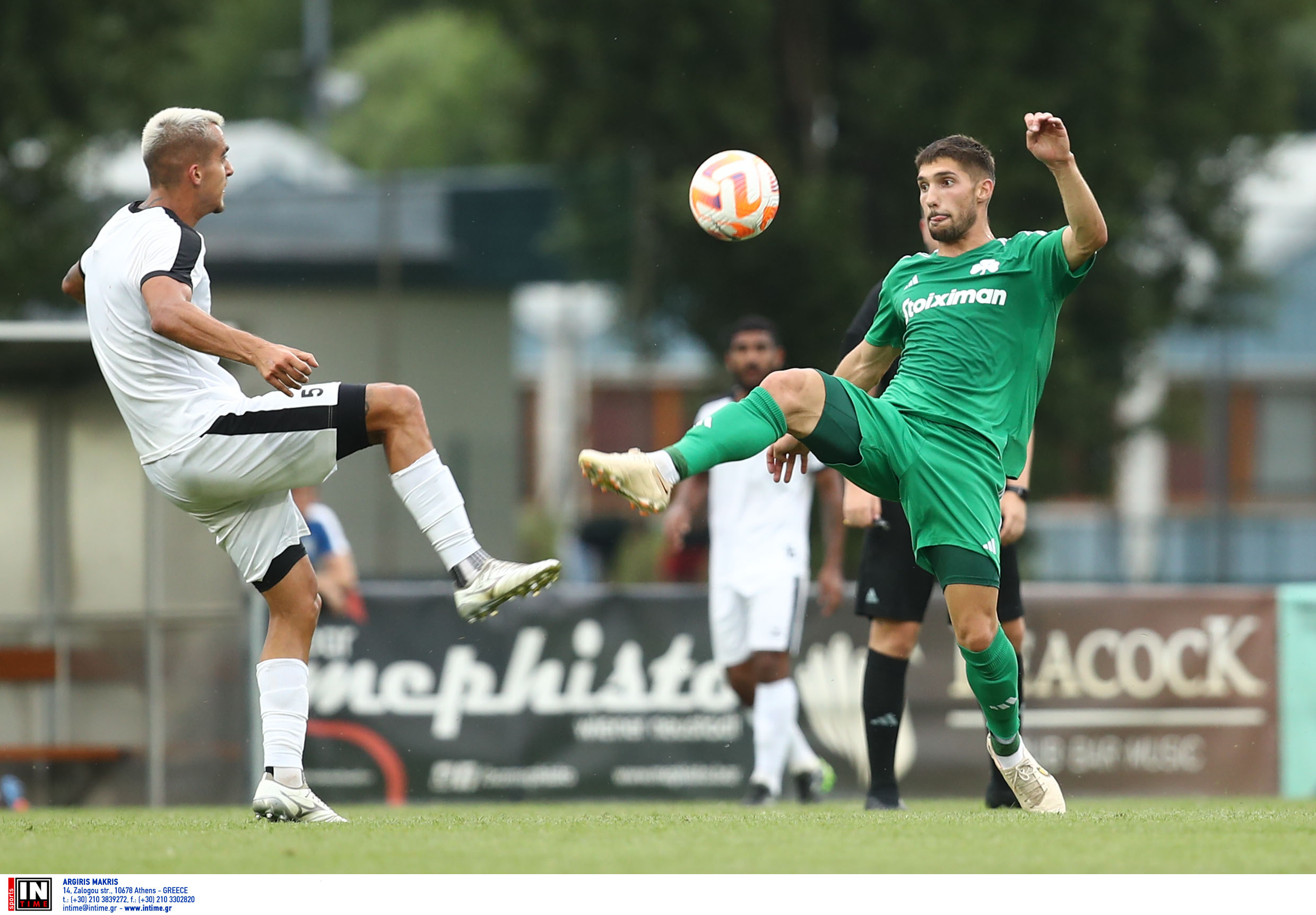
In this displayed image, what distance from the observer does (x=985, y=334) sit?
20.3 ft

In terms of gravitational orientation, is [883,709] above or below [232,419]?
below

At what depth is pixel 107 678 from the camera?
12.0m

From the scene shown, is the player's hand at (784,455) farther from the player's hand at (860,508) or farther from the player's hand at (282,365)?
the player's hand at (282,365)

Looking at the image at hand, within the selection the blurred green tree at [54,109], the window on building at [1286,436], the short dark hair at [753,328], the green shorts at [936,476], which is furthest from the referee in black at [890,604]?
the window on building at [1286,436]

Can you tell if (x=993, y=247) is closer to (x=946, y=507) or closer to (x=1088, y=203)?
(x=1088, y=203)

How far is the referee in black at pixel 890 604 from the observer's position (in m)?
7.30

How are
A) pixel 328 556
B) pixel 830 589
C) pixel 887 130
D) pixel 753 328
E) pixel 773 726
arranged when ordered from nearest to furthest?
pixel 773 726 → pixel 753 328 → pixel 830 589 → pixel 328 556 → pixel 887 130

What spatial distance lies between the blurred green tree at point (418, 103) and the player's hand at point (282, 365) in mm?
33409

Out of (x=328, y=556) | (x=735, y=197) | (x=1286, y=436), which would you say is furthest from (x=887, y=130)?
(x=1286, y=436)

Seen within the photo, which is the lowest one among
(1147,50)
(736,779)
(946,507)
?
(736,779)

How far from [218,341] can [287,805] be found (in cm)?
167

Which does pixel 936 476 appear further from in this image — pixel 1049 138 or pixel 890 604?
pixel 890 604
